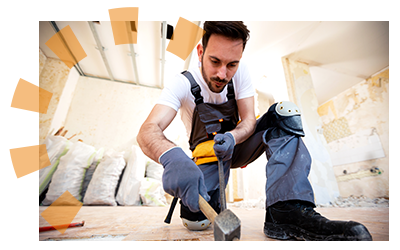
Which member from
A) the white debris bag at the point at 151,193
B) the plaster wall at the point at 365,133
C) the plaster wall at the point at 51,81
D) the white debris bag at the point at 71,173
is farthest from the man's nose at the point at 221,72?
the plaster wall at the point at 365,133

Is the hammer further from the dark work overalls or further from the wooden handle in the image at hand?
the dark work overalls

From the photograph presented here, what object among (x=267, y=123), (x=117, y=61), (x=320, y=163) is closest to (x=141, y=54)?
(x=117, y=61)

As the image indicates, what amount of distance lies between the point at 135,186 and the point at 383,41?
3.94m

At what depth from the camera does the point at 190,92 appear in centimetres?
101

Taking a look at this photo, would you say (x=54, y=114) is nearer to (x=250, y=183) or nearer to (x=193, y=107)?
(x=193, y=107)

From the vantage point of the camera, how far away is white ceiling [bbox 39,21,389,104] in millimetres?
2205

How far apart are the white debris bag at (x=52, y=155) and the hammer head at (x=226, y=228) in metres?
2.50

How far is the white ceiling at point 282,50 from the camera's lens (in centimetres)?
221

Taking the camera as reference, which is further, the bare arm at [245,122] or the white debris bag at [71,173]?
the white debris bag at [71,173]

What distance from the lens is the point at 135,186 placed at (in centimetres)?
220

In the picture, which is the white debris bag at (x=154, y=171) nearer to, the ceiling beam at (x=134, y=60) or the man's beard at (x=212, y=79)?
the ceiling beam at (x=134, y=60)

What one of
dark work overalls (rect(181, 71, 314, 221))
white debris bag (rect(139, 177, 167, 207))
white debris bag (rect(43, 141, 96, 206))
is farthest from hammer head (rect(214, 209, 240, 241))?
white debris bag (rect(43, 141, 96, 206))

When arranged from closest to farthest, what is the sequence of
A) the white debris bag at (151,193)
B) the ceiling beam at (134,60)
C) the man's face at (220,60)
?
the man's face at (220,60) < the white debris bag at (151,193) < the ceiling beam at (134,60)

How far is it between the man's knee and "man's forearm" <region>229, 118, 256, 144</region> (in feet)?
0.37
